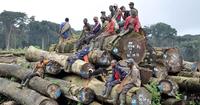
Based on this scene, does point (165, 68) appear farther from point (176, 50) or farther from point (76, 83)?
point (76, 83)

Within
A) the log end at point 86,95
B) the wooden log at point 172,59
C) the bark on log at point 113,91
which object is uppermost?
the wooden log at point 172,59

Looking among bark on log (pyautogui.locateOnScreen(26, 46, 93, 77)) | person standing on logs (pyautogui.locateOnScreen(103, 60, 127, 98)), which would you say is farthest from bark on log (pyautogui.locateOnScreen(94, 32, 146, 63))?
person standing on logs (pyautogui.locateOnScreen(103, 60, 127, 98))

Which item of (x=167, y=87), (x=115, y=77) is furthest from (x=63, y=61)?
(x=167, y=87)

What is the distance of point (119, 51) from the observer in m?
19.1

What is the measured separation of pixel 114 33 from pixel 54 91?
362cm

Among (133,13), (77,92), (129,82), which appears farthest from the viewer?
(133,13)

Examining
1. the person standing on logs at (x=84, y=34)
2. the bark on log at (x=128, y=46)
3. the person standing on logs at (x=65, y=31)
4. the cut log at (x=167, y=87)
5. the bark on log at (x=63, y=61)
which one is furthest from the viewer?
the person standing on logs at (x=65, y=31)

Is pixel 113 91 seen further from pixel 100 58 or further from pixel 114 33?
pixel 114 33

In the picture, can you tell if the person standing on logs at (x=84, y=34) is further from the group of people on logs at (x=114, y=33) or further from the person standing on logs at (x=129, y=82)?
the person standing on logs at (x=129, y=82)

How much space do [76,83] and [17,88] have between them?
2748 mm

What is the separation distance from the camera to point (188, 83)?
1830cm

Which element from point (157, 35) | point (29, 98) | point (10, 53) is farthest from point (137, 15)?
point (157, 35)

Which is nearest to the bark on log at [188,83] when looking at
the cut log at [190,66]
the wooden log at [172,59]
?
the wooden log at [172,59]

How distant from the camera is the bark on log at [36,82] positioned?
18000mm
